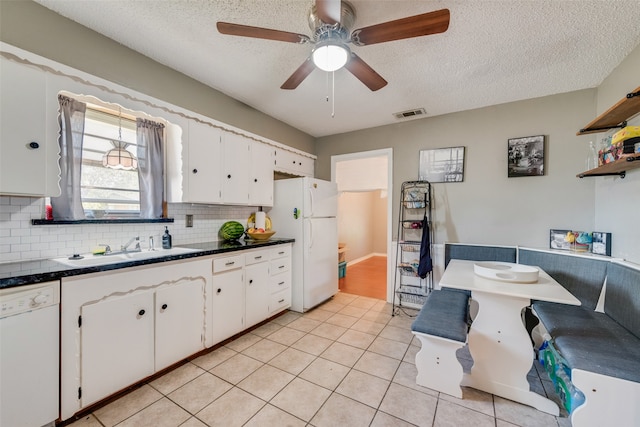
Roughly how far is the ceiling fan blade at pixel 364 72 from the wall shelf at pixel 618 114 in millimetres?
1591

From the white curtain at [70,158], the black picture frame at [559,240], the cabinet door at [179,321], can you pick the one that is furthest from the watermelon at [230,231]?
the black picture frame at [559,240]

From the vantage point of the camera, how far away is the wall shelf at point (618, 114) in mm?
1694

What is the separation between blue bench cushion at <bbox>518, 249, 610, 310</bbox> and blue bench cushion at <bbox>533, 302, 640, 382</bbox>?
0.20 metres

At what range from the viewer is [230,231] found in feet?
9.28

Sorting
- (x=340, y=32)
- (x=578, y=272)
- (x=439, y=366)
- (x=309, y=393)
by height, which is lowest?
(x=309, y=393)

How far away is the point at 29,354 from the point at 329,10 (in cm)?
234

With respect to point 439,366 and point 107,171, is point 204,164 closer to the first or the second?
point 107,171

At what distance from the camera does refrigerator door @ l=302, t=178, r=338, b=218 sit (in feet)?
10.6

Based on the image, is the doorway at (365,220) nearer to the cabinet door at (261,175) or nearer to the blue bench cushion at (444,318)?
the cabinet door at (261,175)

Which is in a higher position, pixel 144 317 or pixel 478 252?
pixel 478 252

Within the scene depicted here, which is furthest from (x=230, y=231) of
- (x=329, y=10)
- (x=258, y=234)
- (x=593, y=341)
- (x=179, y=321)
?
(x=593, y=341)

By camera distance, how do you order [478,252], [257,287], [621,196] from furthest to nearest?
[478,252] → [257,287] → [621,196]

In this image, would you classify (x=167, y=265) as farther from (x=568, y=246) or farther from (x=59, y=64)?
(x=568, y=246)

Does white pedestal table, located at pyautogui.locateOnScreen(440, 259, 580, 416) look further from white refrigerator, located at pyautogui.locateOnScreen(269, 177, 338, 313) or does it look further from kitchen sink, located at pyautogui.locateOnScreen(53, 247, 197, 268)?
kitchen sink, located at pyautogui.locateOnScreen(53, 247, 197, 268)
